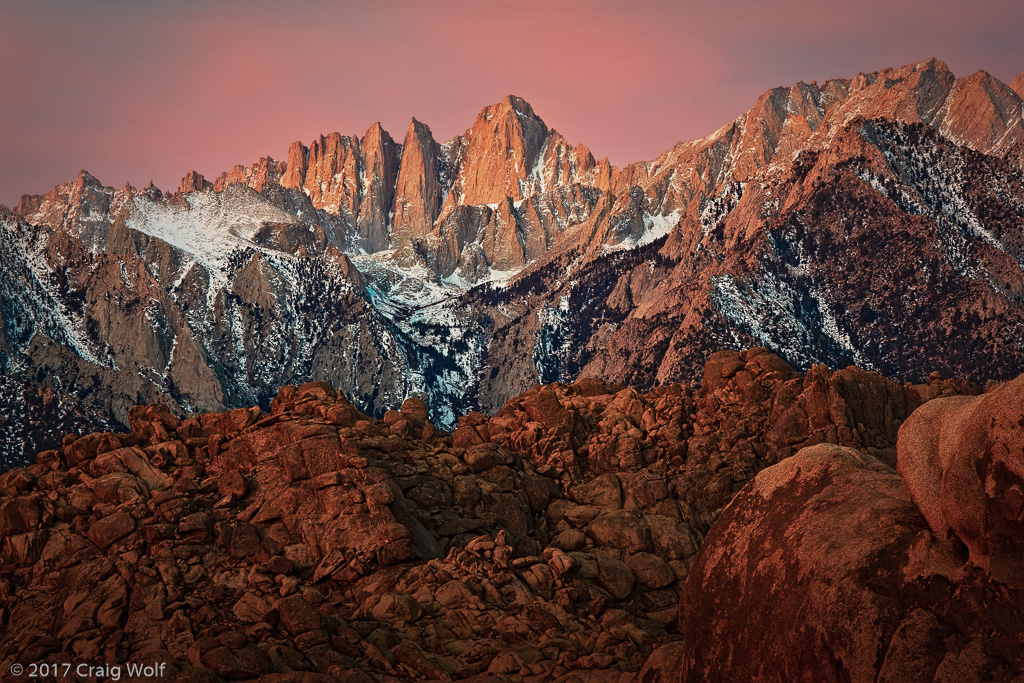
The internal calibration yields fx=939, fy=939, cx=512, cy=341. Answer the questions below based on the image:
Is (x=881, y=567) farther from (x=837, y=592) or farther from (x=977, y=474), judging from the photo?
(x=977, y=474)

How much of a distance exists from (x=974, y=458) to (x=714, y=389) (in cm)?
4099

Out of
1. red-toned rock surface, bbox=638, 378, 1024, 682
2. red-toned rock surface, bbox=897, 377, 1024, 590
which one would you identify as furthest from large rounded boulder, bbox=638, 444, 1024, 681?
red-toned rock surface, bbox=897, 377, 1024, 590

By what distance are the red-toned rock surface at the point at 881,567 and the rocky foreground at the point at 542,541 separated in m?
0.05

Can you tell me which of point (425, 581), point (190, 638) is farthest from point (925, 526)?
point (190, 638)

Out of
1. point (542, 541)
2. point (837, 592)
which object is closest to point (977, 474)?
point (837, 592)

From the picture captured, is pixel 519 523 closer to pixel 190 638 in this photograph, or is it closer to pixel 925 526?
pixel 190 638

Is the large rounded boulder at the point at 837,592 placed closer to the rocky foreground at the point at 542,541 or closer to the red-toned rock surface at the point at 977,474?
the rocky foreground at the point at 542,541

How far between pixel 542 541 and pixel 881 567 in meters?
22.6

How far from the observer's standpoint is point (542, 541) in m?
39.5

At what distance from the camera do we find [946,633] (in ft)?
55.7

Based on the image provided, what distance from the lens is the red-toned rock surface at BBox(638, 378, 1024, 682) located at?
54.3 feet

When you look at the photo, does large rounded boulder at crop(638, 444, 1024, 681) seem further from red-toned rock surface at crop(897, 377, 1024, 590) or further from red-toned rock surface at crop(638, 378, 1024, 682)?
red-toned rock surface at crop(897, 377, 1024, 590)

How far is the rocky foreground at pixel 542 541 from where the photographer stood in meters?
17.6

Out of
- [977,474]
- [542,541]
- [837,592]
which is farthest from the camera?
[542,541]
